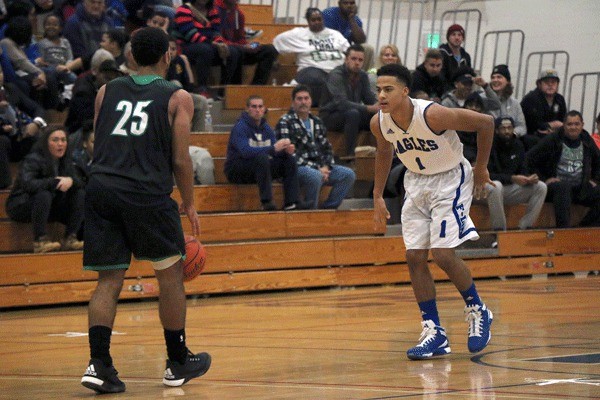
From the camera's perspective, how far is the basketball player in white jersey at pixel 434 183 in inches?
255

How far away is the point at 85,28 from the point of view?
13.1m

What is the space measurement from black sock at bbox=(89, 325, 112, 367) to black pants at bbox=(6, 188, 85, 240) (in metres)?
5.18

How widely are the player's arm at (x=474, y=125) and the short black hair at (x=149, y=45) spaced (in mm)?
1720

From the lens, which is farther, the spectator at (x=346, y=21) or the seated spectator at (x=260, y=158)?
the spectator at (x=346, y=21)

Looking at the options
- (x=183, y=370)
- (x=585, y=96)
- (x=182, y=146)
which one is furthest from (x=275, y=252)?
(x=585, y=96)

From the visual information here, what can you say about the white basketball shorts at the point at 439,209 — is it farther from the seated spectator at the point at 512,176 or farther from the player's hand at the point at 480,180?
the seated spectator at the point at 512,176

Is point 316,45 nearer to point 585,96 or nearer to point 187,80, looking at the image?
point 187,80

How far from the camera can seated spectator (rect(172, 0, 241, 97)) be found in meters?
13.5

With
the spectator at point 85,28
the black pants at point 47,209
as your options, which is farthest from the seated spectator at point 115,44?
the black pants at point 47,209

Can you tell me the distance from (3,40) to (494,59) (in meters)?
7.55

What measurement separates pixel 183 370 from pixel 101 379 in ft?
1.43

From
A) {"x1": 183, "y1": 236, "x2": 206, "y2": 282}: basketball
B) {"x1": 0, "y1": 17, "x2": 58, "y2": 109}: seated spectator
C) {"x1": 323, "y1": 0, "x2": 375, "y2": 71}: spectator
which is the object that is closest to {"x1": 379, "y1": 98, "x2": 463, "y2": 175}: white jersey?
{"x1": 183, "y1": 236, "x2": 206, "y2": 282}: basketball

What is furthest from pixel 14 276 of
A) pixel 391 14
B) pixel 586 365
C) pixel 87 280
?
pixel 391 14

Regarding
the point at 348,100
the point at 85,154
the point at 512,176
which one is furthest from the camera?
the point at 348,100
